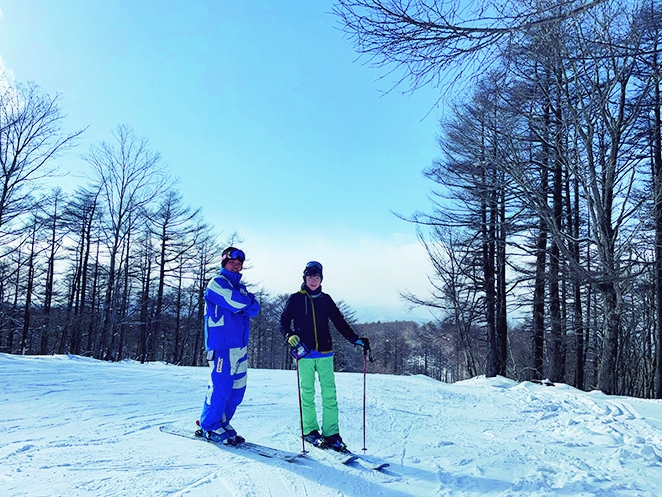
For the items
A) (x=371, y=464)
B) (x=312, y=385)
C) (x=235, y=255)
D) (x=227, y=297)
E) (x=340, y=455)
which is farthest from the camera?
(x=235, y=255)

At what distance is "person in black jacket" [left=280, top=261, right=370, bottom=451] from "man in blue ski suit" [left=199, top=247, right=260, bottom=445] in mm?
433

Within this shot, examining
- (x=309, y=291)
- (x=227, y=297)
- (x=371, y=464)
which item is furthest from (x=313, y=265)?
(x=371, y=464)

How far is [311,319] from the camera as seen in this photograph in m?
4.00

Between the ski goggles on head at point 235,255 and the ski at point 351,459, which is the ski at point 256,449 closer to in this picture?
the ski at point 351,459

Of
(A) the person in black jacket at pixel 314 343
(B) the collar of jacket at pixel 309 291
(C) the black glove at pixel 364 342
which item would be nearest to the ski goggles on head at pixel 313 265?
(A) the person in black jacket at pixel 314 343

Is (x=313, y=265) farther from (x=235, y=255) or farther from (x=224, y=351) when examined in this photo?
(x=224, y=351)

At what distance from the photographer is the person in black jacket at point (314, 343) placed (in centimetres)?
379

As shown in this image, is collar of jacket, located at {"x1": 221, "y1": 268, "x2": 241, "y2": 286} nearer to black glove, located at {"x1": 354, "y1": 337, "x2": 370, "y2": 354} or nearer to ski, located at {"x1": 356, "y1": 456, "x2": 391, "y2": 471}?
black glove, located at {"x1": 354, "y1": 337, "x2": 370, "y2": 354}

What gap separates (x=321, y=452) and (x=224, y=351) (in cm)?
125

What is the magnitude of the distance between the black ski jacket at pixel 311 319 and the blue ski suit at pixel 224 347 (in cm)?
38

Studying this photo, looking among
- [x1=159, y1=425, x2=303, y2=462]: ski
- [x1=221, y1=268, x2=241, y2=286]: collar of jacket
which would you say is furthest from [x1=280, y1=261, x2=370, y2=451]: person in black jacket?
[x1=221, y1=268, x2=241, y2=286]: collar of jacket

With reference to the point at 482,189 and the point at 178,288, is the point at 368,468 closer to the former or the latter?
the point at 482,189

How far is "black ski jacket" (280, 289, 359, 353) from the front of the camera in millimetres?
3953

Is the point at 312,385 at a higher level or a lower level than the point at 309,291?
lower
